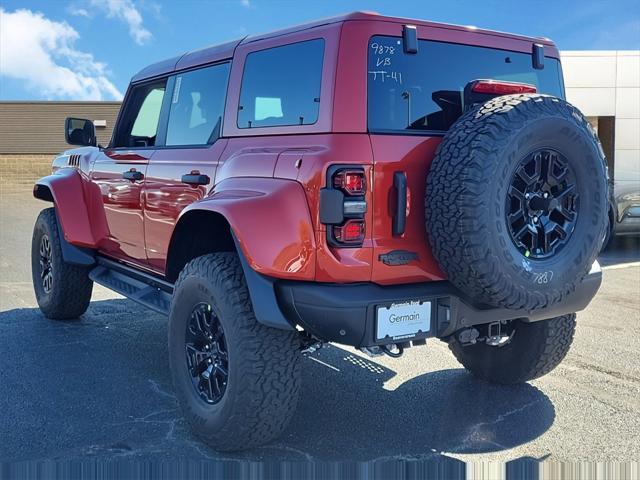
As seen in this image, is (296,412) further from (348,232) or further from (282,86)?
(282,86)

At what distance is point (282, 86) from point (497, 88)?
40.5 inches

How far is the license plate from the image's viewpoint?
275 cm

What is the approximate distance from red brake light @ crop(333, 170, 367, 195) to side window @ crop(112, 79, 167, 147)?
2.05 m

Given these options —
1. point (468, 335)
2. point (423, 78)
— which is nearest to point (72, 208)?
point (423, 78)

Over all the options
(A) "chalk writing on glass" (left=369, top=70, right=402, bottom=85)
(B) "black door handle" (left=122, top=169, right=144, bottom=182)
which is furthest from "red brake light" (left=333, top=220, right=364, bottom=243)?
(B) "black door handle" (left=122, top=169, right=144, bottom=182)

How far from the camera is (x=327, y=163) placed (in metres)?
2.69

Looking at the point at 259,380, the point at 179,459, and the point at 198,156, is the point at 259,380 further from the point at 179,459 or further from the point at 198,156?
the point at 198,156

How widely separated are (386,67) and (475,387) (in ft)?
7.11

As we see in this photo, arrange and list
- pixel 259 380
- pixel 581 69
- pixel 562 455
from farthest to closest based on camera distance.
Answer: pixel 581 69 < pixel 562 455 < pixel 259 380

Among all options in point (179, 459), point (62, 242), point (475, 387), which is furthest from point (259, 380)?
point (62, 242)

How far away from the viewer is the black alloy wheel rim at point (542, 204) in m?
2.80

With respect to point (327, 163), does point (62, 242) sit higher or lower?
lower

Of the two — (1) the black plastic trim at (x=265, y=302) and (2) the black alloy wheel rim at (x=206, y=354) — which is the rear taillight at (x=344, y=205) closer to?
(1) the black plastic trim at (x=265, y=302)

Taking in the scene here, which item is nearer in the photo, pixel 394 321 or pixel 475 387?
pixel 394 321
